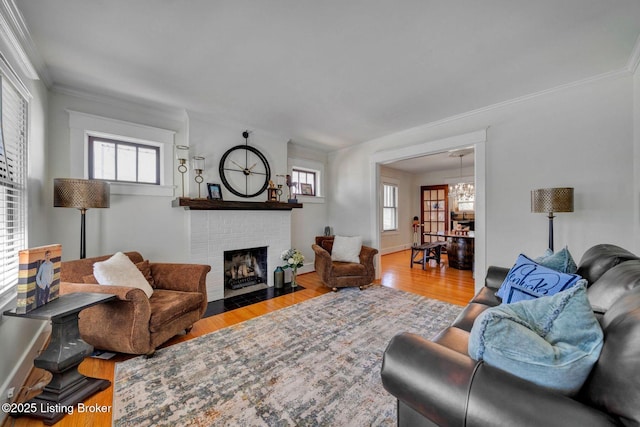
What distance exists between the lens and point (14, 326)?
67.9 inches

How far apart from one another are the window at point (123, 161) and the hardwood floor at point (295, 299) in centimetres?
198

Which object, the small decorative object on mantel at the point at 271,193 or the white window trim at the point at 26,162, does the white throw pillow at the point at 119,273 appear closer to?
the white window trim at the point at 26,162

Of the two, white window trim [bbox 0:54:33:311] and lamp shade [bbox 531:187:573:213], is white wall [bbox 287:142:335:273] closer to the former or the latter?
white window trim [bbox 0:54:33:311]

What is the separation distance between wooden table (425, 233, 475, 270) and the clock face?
4.04 m

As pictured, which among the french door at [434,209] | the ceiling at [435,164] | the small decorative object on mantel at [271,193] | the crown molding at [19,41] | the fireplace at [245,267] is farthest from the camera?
the french door at [434,209]

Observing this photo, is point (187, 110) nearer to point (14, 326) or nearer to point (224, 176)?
point (224, 176)

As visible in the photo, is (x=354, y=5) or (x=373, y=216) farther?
(x=373, y=216)

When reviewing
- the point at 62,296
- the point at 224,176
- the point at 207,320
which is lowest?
the point at 207,320

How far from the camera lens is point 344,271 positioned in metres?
3.78

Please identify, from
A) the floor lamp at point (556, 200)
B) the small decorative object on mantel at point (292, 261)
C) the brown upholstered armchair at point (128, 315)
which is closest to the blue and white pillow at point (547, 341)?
the floor lamp at point (556, 200)

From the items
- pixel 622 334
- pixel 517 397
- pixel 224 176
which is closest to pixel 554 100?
pixel 622 334

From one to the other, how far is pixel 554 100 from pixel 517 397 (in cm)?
330

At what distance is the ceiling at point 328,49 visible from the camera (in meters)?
1.67

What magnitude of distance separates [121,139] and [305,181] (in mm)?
2943
